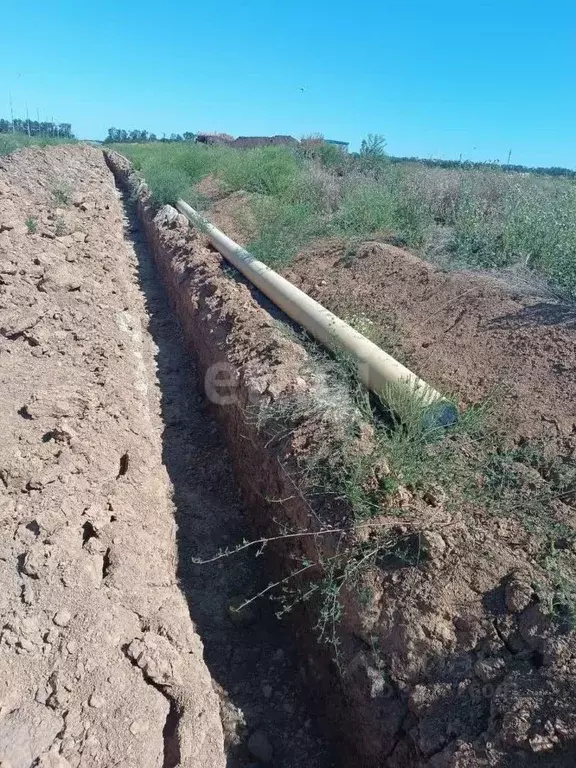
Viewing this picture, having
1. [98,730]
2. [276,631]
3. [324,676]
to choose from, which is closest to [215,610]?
[276,631]

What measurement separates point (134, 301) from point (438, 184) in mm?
6222

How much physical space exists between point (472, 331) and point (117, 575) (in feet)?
12.6

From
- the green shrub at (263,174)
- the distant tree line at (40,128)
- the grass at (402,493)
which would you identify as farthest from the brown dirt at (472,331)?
the distant tree line at (40,128)

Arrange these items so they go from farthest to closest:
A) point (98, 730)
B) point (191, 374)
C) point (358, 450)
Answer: point (191, 374)
point (358, 450)
point (98, 730)

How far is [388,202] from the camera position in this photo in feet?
32.2

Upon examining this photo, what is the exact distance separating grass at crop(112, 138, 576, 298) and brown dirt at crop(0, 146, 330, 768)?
11.4ft

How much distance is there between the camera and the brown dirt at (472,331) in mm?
4551

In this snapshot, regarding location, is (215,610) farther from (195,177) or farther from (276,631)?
(195,177)

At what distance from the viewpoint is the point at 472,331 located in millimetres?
5785

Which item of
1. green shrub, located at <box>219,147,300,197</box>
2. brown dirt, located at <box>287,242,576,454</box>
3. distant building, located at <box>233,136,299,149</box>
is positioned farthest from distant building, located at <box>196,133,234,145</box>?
brown dirt, located at <box>287,242,576,454</box>

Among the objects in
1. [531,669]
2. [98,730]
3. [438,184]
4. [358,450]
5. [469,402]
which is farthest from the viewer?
[438,184]

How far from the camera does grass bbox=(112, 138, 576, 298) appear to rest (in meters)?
7.49

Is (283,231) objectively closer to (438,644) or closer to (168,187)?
(168,187)

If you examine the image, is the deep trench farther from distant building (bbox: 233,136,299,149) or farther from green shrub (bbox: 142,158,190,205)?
distant building (bbox: 233,136,299,149)
